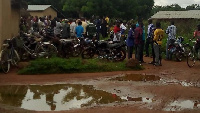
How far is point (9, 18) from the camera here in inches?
515

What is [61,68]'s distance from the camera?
12094 mm

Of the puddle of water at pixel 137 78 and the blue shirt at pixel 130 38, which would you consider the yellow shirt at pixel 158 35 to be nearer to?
the blue shirt at pixel 130 38

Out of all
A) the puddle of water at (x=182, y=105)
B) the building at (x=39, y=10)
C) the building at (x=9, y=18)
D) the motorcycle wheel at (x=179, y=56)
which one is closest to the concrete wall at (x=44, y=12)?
the building at (x=39, y=10)

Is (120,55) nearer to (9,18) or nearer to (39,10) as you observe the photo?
(9,18)

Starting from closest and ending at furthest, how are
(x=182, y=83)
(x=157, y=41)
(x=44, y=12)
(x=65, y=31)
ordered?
(x=182, y=83) < (x=157, y=41) < (x=65, y=31) < (x=44, y=12)

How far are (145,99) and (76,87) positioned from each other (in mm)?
2408

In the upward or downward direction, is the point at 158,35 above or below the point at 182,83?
above

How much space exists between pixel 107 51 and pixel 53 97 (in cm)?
579

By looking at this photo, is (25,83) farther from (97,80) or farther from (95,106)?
(95,106)

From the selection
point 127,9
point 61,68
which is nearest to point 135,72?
point 61,68

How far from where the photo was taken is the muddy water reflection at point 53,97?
311 inches

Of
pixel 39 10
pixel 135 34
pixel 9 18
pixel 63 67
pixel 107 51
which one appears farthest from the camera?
pixel 39 10

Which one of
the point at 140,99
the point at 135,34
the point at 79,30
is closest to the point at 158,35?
the point at 135,34

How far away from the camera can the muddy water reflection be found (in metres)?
7.89
